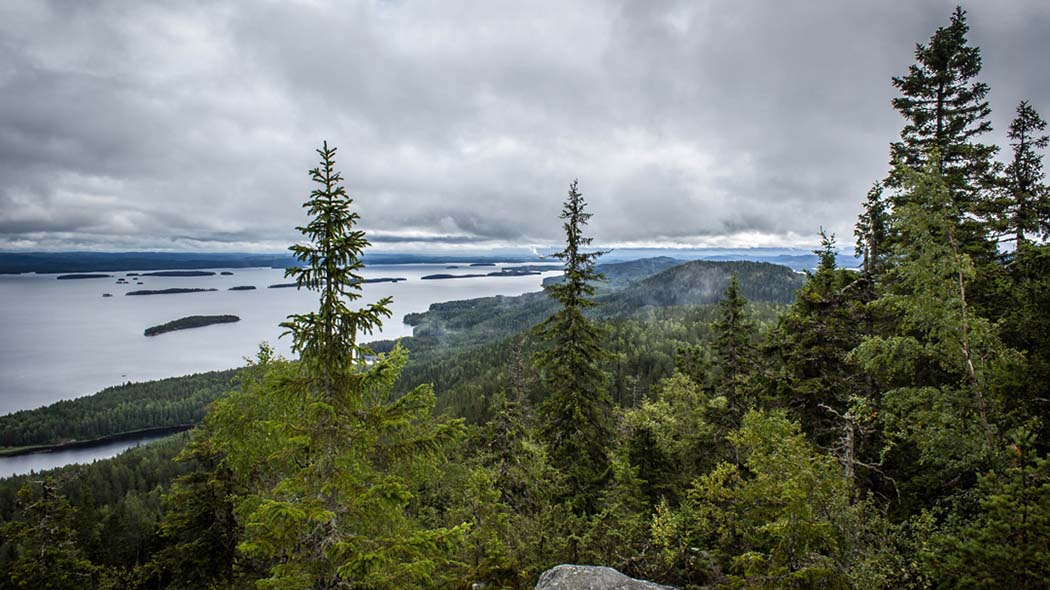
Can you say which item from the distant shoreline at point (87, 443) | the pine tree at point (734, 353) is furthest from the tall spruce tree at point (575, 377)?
the distant shoreline at point (87, 443)

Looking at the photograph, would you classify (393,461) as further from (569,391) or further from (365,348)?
(569,391)

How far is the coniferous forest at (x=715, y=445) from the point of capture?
6.88 meters

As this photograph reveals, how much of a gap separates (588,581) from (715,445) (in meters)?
9.37

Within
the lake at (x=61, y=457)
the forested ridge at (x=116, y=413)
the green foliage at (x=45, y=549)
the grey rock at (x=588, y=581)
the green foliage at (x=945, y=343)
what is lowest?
the lake at (x=61, y=457)

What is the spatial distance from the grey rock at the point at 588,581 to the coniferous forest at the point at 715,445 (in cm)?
92

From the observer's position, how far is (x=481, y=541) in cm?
1245

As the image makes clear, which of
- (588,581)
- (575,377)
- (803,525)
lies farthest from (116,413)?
(803,525)

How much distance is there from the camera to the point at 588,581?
10289mm

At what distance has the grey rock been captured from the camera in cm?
1016

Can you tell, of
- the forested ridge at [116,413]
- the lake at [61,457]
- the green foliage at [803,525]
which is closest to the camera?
the green foliage at [803,525]

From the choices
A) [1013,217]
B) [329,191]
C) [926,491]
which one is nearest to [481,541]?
[329,191]

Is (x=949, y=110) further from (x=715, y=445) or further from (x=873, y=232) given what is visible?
(x=715, y=445)

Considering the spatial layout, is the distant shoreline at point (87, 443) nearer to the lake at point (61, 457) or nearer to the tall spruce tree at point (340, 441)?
the lake at point (61, 457)

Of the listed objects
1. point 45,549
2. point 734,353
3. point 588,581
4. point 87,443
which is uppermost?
point 734,353
